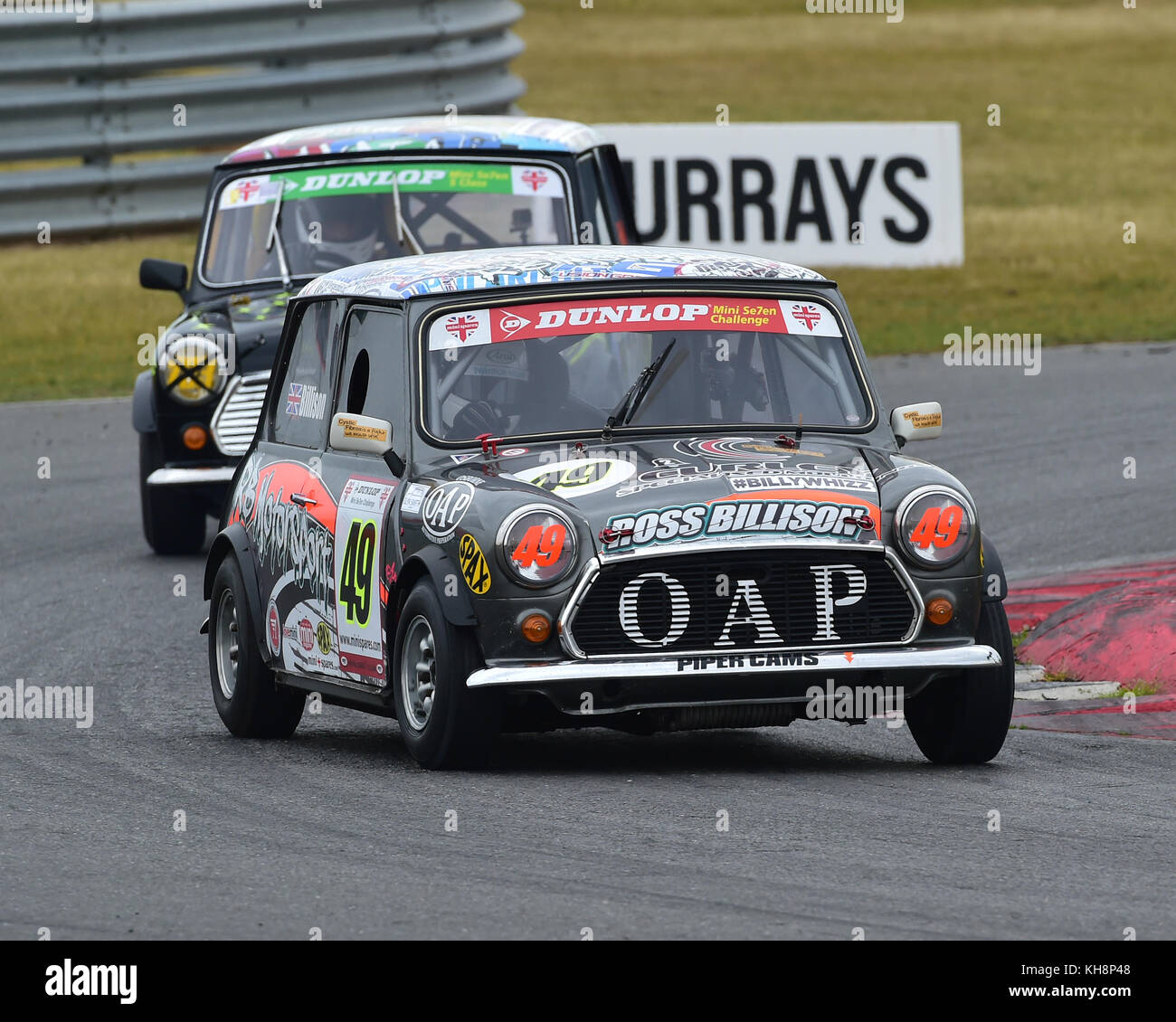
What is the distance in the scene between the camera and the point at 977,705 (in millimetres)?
7859

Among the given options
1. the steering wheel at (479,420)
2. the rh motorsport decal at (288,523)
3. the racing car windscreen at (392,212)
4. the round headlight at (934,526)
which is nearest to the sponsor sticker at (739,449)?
the round headlight at (934,526)

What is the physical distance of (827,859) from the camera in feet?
21.4

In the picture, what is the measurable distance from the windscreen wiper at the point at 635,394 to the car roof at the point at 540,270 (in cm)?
29

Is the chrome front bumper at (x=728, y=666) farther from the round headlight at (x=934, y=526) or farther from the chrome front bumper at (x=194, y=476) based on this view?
the chrome front bumper at (x=194, y=476)

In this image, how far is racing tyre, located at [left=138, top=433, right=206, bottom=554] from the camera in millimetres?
13484

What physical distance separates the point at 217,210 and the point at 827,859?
7.72 metres

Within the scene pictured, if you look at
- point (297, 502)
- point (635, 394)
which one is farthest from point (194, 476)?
point (635, 394)

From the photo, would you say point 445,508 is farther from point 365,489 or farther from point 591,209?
point 591,209

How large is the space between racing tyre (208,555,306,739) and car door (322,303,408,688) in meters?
0.51

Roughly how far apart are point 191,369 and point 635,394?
5.11 metres

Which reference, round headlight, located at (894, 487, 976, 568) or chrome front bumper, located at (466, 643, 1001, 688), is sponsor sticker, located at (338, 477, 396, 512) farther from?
round headlight, located at (894, 487, 976, 568)

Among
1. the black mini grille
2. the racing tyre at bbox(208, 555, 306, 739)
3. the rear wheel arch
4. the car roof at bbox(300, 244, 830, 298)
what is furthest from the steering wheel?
the rear wheel arch
